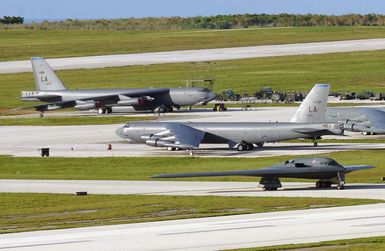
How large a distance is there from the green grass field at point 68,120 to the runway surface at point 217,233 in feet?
210

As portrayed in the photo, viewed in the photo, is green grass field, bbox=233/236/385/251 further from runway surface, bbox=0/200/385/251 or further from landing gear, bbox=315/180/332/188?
landing gear, bbox=315/180/332/188

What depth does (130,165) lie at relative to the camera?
7875cm

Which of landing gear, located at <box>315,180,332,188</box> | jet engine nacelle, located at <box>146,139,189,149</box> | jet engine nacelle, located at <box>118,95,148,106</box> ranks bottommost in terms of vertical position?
jet engine nacelle, located at <box>118,95,148,106</box>

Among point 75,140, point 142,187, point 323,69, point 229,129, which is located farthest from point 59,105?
point 142,187

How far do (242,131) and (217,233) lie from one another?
141ft

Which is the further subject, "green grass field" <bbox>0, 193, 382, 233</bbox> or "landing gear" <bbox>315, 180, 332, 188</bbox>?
"landing gear" <bbox>315, 180, 332, 188</bbox>

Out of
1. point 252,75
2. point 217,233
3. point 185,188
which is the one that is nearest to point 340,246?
point 217,233

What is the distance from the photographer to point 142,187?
64.2m

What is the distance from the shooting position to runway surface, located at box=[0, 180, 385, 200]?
58.5 meters

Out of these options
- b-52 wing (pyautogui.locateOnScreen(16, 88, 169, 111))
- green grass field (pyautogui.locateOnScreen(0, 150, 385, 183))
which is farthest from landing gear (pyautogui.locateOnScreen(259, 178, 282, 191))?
b-52 wing (pyautogui.locateOnScreen(16, 88, 169, 111))

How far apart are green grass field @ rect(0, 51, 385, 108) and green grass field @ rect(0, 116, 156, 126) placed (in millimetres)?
14632

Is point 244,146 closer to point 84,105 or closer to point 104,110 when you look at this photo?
point 84,105

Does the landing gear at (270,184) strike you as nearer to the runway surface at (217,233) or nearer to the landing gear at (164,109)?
the runway surface at (217,233)

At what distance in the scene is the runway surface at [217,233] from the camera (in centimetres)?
4134
